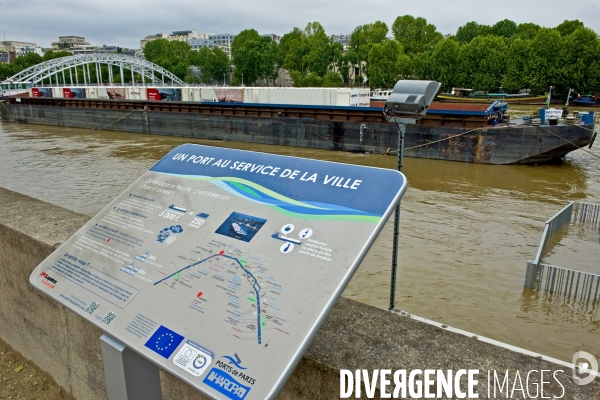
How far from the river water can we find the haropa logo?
260 inches

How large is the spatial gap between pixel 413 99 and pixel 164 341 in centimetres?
246

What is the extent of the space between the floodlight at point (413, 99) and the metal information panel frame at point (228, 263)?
49.8 inches

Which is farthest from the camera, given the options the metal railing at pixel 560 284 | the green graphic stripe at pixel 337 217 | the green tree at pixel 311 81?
the green tree at pixel 311 81

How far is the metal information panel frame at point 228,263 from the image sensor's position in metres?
1.79

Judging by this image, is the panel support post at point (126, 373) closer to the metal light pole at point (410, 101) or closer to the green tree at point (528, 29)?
the metal light pole at point (410, 101)

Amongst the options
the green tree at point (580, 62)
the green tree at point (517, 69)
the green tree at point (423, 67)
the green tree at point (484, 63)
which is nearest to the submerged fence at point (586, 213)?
the green tree at point (580, 62)

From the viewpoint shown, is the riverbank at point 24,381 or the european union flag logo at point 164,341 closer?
the european union flag logo at point 164,341

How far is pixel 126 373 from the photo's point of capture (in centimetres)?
216

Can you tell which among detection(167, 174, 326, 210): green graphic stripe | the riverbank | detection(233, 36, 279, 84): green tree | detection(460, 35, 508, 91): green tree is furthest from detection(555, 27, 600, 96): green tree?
the riverbank

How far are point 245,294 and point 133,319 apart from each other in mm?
567

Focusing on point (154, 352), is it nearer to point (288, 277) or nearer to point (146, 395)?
point (146, 395)

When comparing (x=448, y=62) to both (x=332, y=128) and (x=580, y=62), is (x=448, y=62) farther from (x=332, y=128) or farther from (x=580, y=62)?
(x=332, y=128)

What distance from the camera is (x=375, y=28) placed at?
323ft

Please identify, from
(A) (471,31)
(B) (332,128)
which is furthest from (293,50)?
(B) (332,128)
